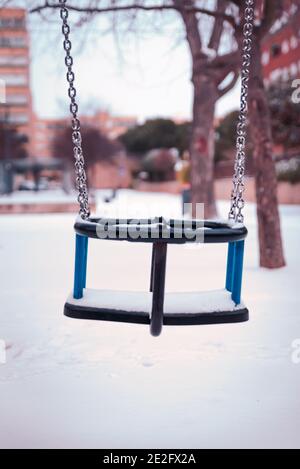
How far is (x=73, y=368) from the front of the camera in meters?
3.43

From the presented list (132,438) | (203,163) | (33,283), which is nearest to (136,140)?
(203,163)

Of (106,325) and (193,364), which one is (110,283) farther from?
(193,364)

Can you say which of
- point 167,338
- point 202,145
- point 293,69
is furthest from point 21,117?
point 167,338

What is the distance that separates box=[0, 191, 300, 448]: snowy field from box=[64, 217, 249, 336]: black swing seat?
1.48 feet

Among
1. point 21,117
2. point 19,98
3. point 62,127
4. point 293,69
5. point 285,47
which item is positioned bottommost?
point 62,127

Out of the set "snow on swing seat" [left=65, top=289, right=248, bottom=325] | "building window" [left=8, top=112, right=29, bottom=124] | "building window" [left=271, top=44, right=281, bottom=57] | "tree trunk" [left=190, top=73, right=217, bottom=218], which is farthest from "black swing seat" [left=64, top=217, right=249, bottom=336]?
"building window" [left=8, top=112, right=29, bottom=124]

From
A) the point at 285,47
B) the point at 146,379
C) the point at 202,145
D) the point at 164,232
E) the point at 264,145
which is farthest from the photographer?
the point at 285,47

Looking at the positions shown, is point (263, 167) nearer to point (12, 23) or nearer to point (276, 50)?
point (12, 23)

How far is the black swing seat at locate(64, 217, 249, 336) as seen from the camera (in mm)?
2506

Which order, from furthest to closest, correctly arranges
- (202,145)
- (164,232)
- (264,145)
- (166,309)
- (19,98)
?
1. (19,98)
2. (202,145)
3. (264,145)
4. (166,309)
5. (164,232)

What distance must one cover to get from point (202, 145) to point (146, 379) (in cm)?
885

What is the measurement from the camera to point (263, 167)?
21.9 ft

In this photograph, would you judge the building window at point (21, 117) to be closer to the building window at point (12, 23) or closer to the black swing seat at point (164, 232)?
the building window at point (12, 23)

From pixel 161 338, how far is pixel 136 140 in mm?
56505
